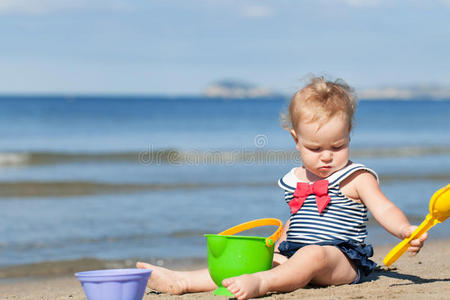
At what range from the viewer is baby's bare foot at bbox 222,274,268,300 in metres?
2.82

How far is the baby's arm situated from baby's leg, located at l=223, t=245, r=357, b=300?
0.29 meters

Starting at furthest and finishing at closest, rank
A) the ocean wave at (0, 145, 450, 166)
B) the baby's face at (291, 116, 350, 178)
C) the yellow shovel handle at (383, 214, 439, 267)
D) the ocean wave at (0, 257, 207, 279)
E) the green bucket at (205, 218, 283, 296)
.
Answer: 1. the ocean wave at (0, 145, 450, 166)
2. the ocean wave at (0, 257, 207, 279)
3. the baby's face at (291, 116, 350, 178)
4. the green bucket at (205, 218, 283, 296)
5. the yellow shovel handle at (383, 214, 439, 267)

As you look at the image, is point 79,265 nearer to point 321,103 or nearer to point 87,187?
point 321,103

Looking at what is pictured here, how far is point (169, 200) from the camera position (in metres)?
8.38

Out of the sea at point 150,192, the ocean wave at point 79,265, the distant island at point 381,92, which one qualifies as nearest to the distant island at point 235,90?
the distant island at point 381,92

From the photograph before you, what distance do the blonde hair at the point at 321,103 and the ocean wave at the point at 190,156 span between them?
33.6ft

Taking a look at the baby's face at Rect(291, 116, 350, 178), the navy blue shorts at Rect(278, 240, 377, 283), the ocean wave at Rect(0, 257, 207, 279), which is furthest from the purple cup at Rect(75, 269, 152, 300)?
the ocean wave at Rect(0, 257, 207, 279)

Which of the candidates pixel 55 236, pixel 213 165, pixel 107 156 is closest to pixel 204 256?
pixel 55 236

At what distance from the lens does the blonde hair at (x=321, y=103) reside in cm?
313

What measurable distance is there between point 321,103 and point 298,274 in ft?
2.85

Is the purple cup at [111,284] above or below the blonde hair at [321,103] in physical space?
below

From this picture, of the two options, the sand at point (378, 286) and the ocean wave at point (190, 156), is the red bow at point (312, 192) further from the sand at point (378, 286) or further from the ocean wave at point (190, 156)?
the ocean wave at point (190, 156)

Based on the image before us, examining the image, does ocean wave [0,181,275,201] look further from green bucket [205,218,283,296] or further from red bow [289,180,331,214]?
green bucket [205,218,283,296]

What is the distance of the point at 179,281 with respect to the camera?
133 inches
